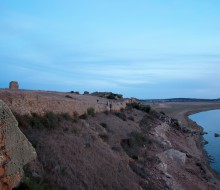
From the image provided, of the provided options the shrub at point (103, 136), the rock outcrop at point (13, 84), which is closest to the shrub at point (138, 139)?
the shrub at point (103, 136)

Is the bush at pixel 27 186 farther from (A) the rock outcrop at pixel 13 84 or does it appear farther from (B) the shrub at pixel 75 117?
(A) the rock outcrop at pixel 13 84

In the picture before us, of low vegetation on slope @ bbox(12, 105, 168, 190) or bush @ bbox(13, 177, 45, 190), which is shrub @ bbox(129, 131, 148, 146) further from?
bush @ bbox(13, 177, 45, 190)

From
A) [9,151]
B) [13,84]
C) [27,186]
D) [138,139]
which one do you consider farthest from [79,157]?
[13,84]

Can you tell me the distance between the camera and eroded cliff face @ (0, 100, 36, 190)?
283 inches

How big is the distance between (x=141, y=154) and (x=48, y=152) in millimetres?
9881

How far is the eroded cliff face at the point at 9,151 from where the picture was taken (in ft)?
23.6

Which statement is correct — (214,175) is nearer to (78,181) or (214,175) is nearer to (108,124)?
(108,124)

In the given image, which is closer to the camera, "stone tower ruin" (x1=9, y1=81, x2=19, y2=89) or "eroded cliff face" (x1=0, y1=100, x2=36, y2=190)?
"eroded cliff face" (x1=0, y1=100, x2=36, y2=190)

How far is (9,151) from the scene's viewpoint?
731 centimetres

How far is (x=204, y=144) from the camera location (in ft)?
144

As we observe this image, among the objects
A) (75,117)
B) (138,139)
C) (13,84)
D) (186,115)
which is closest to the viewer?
(75,117)

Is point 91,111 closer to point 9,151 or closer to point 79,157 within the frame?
point 79,157

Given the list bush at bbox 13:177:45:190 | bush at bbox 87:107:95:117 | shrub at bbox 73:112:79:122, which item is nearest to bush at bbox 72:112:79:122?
shrub at bbox 73:112:79:122

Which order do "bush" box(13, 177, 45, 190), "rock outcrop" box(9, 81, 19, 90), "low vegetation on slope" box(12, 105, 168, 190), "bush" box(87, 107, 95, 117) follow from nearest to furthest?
1. "bush" box(13, 177, 45, 190)
2. "low vegetation on slope" box(12, 105, 168, 190)
3. "bush" box(87, 107, 95, 117)
4. "rock outcrop" box(9, 81, 19, 90)
